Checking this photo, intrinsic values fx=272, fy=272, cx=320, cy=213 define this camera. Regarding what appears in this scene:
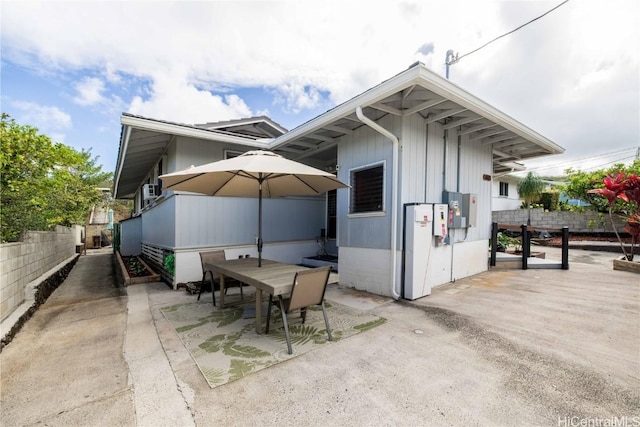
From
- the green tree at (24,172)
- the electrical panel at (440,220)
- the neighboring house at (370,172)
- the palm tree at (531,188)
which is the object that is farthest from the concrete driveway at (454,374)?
the palm tree at (531,188)

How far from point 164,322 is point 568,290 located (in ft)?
22.1

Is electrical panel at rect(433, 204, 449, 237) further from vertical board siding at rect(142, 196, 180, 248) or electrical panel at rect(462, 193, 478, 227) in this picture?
vertical board siding at rect(142, 196, 180, 248)

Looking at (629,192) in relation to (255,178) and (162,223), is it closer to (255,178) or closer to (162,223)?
(255,178)

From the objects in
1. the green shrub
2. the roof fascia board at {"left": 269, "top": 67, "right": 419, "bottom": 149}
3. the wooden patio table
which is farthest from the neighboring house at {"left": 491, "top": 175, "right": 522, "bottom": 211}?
the wooden patio table

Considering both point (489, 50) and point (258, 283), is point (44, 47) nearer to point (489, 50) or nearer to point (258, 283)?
point (258, 283)

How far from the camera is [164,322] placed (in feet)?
12.0

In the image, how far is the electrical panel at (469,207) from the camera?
573 centimetres

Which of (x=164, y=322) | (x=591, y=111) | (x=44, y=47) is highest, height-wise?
(x=591, y=111)

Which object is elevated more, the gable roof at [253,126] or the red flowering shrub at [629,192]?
the gable roof at [253,126]

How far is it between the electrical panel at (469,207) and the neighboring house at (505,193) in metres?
12.4

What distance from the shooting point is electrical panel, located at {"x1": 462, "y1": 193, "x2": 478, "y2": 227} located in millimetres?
5734

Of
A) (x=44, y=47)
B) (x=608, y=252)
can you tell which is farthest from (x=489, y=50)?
(x=44, y=47)

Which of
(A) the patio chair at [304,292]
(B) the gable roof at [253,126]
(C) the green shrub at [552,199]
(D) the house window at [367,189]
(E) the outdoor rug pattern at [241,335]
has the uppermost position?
(B) the gable roof at [253,126]

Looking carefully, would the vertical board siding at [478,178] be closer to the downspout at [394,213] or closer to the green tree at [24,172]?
the downspout at [394,213]
